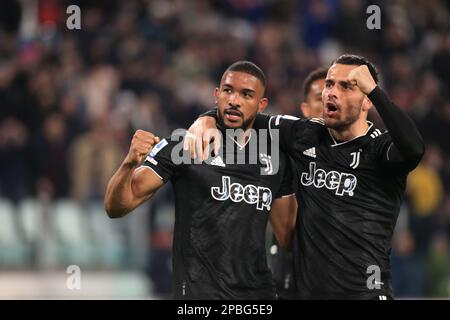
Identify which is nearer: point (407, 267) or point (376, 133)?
point (376, 133)

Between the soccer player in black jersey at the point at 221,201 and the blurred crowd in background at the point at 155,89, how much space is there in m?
4.39

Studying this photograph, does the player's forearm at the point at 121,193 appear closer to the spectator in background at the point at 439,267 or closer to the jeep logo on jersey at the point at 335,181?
the jeep logo on jersey at the point at 335,181

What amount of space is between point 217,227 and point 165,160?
18.7 inches

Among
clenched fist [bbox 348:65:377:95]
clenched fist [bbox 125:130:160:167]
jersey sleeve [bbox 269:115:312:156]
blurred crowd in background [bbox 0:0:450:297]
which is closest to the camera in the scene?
clenched fist [bbox 125:130:160:167]

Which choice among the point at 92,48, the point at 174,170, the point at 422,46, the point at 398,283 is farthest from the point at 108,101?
the point at 174,170

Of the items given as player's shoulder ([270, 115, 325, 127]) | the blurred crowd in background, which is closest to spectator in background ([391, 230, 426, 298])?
the blurred crowd in background

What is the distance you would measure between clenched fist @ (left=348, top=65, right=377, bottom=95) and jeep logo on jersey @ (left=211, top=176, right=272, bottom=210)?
2.70 feet

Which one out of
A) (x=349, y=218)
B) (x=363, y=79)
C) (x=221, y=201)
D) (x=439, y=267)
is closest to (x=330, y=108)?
(x=363, y=79)

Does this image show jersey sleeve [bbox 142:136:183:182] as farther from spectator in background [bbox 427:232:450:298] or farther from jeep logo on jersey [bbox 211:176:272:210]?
spectator in background [bbox 427:232:450:298]

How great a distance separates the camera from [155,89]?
40.1 ft

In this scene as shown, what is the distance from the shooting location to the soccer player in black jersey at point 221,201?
544 centimetres

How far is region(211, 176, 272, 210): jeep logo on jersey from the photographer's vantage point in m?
5.54

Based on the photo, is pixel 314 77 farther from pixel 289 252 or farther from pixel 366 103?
pixel 289 252

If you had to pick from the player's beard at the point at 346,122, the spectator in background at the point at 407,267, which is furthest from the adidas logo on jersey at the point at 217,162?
the spectator in background at the point at 407,267
